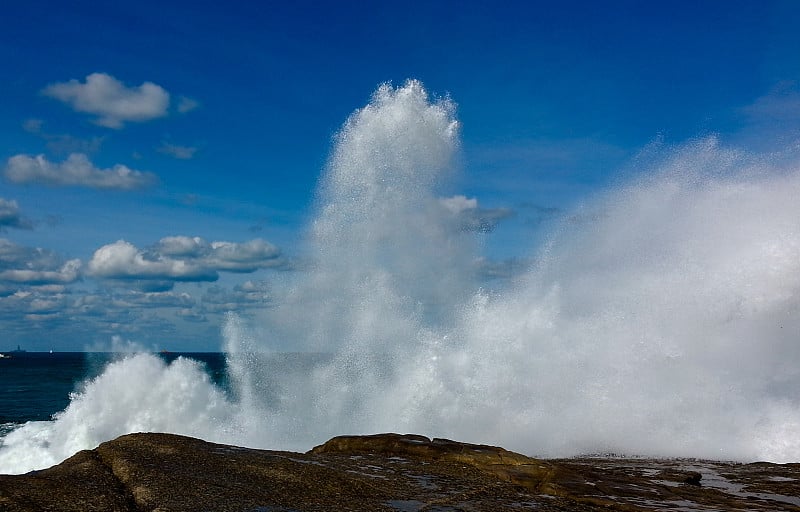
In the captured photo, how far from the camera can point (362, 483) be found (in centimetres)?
1268

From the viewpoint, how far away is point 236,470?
12.9m

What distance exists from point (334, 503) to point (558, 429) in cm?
1773

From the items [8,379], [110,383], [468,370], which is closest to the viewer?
[468,370]

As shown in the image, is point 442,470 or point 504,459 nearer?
point 442,470

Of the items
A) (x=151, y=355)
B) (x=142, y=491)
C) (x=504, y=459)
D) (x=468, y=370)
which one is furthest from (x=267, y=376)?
(x=142, y=491)

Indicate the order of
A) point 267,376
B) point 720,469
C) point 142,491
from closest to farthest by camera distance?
point 142,491, point 720,469, point 267,376

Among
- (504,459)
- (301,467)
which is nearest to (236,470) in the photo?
(301,467)

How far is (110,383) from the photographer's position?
36.8 m

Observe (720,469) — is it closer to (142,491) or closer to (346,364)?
(142,491)

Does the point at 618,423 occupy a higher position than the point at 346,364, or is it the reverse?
the point at 346,364

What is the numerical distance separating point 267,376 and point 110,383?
9194 millimetres

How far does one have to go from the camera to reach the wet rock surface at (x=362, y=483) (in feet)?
35.1

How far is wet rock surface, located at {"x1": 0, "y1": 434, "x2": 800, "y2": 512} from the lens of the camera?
10.7m

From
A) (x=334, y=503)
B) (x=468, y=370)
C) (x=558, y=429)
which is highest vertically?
(x=468, y=370)
